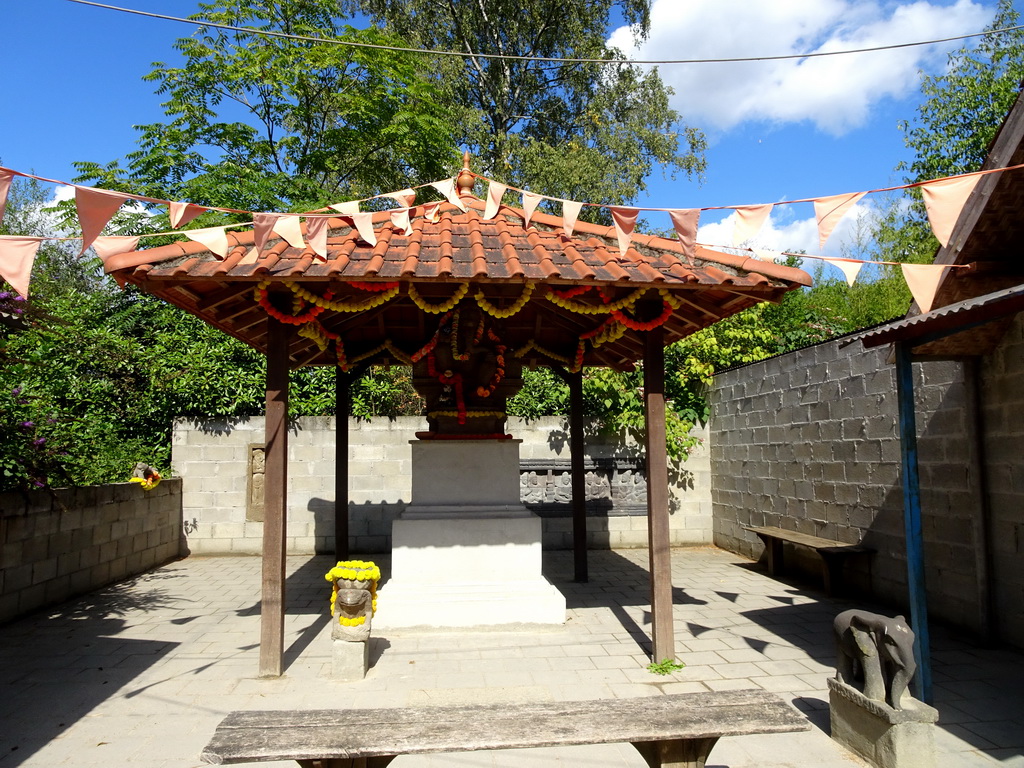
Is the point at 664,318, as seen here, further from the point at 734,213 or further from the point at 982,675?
the point at 982,675

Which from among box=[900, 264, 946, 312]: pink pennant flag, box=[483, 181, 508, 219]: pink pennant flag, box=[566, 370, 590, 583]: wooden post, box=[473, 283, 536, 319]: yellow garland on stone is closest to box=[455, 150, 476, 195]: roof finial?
box=[483, 181, 508, 219]: pink pennant flag

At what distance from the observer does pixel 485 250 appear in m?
4.60

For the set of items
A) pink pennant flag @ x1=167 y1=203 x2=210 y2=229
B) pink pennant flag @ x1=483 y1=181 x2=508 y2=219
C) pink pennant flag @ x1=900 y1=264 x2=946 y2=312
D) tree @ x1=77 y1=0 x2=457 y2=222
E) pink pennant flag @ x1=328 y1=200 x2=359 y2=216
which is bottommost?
pink pennant flag @ x1=900 y1=264 x2=946 y2=312

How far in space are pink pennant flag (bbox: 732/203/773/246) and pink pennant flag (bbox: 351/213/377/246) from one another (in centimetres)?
235

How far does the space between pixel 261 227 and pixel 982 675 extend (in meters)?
5.45

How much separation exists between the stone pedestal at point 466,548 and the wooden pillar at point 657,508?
1.12m

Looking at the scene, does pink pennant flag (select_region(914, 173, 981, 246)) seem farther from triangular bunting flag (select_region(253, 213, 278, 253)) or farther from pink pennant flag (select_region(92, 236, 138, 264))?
pink pennant flag (select_region(92, 236, 138, 264))

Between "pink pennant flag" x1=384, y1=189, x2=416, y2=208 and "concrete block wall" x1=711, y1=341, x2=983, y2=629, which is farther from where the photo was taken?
"concrete block wall" x1=711, y1=341, x2=983, y2=629

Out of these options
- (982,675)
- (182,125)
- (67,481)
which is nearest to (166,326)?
(182,125)

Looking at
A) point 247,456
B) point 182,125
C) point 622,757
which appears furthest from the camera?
point 182,125

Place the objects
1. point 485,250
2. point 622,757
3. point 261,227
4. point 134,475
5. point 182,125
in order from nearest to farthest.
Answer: point 622,757 < point 261,227 < point 485,250 < point 134,475 < point 182,125

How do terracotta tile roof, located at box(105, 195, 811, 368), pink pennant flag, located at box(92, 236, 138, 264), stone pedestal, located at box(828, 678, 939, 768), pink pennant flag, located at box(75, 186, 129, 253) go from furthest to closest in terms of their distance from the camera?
terracotta tile roof, located at box(105, 195, 811, 368), pink pennant flag, located at box(92, 236, 138, 264), pink pennant flag, located at box(75, 186, 129, 253), stone pedestal, located at box(828, 678, 939, 768)

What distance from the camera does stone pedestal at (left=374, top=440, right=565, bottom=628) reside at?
539cm

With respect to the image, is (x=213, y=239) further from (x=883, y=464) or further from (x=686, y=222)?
(x=883, y=464)
